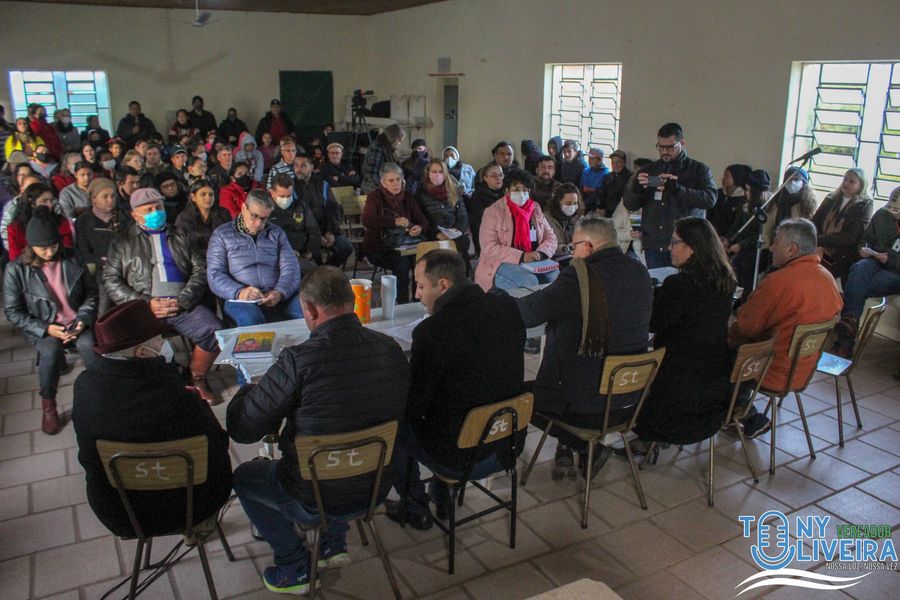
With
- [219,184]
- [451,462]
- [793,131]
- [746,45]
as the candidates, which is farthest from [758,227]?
[219,184]

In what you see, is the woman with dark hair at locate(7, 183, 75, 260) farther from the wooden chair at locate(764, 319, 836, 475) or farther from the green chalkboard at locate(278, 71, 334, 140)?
the green chalkboard at locate(278, 71, 334, 140)

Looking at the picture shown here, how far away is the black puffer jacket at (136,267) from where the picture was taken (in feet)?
14.4

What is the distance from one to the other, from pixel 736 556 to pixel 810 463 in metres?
1.08

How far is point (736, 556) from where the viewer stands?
3.06 metres

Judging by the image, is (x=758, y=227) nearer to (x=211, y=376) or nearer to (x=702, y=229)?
(x=702, y=229)

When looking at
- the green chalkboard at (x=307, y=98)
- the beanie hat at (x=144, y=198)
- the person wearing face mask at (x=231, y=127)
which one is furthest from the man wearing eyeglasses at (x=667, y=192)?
the green chalkboard at (x=307, y=98)

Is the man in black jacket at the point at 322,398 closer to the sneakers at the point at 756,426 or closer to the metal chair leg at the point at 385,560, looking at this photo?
the metal chair leg at the point at 385,560

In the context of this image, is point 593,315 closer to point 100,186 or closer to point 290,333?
point 290,333

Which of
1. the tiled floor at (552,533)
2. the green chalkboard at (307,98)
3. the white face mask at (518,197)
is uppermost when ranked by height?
the green chalkboard at (307,98)

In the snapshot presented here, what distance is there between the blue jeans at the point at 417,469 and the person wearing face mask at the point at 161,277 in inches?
69.5

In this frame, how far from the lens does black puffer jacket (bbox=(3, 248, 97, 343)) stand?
13.7 feet

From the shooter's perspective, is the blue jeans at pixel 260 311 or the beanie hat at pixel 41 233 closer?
the beanie hat at pixel 41 233

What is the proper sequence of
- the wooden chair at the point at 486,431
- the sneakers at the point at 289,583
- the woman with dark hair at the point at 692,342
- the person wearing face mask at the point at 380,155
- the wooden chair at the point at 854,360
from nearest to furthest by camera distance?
1. the wooden chair at the point at 486,431
2. the sneakers at the point at 289,583
3. the woman with dark hair at the point at 692,342
4. the wooden chair at the point at 854,360
5. the person wearing face mask at the point at 380,155

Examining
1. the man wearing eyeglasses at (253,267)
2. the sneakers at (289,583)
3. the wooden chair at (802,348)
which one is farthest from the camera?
the man wearing eyeglasses at (253,267)
